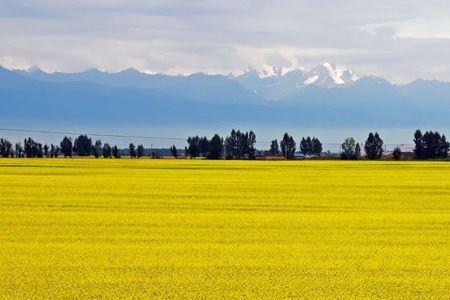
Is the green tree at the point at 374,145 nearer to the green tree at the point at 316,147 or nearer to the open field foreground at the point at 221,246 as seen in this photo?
the green tree at the point at 316,147

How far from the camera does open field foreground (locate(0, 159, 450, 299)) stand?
9.55 metres

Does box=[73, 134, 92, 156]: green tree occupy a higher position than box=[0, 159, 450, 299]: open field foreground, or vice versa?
box=[73, 134, 92, 156]: green tree

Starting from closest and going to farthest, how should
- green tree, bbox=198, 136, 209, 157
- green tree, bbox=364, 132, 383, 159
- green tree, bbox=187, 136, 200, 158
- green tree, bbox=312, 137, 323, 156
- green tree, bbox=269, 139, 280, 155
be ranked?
green tree, bbox=364, 132, 383, 159, green tree, bbox=187, 136, 200, 158, green tree, bbox=198, 136, 209, 157, green tree, bbox=269, 139, 280, 155, green tree, bbox=312, 137, 323, 156

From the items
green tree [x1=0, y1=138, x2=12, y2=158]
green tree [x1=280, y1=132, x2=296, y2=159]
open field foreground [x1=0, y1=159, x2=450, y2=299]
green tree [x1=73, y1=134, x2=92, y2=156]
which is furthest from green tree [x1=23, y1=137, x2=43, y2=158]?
open field foreground [x1=0, y1=159, x2=450, y2=299]

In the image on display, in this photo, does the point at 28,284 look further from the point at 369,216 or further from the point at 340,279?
the point at 369,216

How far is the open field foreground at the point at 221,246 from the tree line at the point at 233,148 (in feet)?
255

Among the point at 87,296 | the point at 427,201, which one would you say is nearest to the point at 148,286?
the point at 87,296

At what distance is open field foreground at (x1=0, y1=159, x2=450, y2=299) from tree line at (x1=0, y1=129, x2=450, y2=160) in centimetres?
7781

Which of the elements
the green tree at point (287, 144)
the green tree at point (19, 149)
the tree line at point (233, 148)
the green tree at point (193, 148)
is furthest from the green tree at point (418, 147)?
the green tree at point (19, 149)

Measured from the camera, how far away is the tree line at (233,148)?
11069 cm

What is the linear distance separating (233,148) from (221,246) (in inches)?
4443

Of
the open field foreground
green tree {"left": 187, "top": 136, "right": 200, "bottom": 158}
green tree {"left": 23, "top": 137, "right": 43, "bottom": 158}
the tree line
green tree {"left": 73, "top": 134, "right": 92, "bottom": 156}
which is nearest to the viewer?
the open field foreground

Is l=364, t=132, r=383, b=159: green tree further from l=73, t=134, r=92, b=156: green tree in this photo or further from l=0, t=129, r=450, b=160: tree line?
l=73, t=134, r=92, b=156: green tree

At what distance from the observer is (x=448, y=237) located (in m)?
14.0
